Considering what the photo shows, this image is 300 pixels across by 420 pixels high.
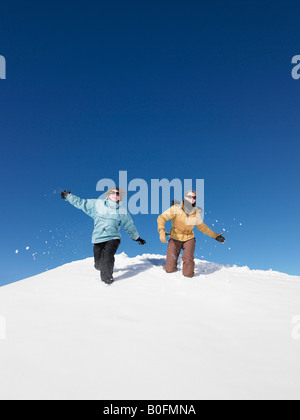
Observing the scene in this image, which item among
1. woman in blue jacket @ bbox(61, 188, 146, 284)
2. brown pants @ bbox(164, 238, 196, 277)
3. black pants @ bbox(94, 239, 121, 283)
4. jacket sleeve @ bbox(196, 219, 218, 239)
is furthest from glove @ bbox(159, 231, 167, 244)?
black pants @ bbox(94, 239, 121, 283)

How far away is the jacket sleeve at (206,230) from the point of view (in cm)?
649

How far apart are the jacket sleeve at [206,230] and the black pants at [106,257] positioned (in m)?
2.19

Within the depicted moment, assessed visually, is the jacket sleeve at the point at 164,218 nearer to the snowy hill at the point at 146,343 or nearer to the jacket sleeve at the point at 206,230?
the jacket sleeve at the point at 206,230

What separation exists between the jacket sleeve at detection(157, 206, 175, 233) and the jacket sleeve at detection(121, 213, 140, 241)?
1.89 feet

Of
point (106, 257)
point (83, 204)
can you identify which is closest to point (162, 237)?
point (106, 257)

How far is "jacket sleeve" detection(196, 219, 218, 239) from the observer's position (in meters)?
6.49

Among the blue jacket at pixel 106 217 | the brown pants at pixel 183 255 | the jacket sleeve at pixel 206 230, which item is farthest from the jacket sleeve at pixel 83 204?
the jacket sleeve at pixel 206 230

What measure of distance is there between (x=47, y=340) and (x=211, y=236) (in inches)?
192

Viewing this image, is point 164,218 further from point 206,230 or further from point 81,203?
point 81,203

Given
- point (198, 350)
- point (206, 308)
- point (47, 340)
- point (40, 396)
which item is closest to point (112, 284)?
point (206, 308)

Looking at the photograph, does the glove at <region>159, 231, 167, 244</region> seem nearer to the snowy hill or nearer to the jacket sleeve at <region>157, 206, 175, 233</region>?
the jacket sleeve at <region>157, 206, 175, 233</region>

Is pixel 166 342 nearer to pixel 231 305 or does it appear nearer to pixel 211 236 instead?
pixel 231 305

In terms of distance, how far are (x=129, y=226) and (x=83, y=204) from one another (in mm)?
1093
